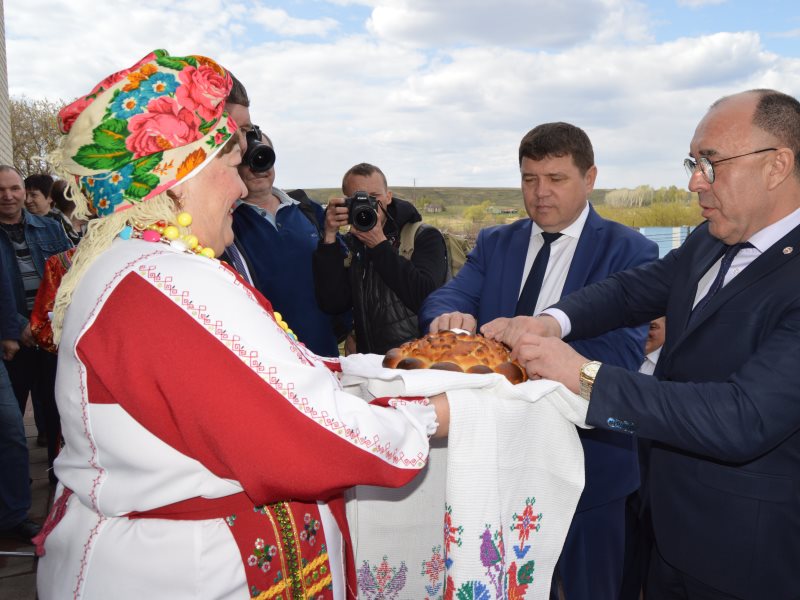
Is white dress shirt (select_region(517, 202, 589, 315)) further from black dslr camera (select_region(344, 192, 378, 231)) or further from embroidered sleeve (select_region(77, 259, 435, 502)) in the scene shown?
embroidered sleeve (select_region(77, 259, 435, 502))

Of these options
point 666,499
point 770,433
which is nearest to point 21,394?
point 666,499

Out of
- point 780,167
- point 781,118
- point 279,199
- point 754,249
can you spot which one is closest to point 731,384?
point 754,249

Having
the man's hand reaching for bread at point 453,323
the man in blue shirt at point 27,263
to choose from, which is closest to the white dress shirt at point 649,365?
the man's hand reaching for bread at point 453,323

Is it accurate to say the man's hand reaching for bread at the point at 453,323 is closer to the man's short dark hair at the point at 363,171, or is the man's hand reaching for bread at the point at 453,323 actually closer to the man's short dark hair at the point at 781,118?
the man's short dark hair at the point at 781,118

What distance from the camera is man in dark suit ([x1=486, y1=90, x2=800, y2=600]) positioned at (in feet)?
5.58

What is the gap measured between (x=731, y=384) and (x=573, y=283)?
0.98 metres

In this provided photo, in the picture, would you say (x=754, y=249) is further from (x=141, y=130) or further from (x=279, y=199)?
(x=279, y=199)

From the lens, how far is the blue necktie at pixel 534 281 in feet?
8.92

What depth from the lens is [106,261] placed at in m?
1.47

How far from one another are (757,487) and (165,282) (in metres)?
1.65

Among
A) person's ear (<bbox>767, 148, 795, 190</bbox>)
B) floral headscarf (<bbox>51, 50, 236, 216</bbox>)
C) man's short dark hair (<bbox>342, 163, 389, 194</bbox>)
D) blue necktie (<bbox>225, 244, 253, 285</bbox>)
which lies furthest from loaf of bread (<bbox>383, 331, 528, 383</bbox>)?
man's short dark hair (<bbox>342, 163, 389, 194</bbox>)

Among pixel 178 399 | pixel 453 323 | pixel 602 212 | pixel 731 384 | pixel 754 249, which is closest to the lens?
pixel 178 399

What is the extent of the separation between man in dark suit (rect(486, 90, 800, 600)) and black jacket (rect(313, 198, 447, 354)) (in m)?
1.52

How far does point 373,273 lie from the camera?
3.71 meters
